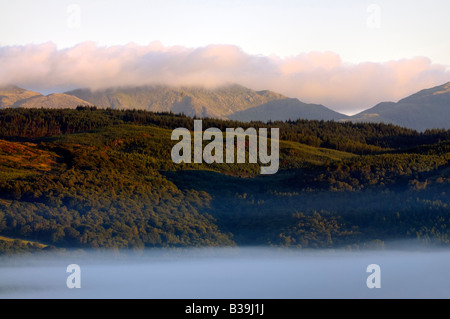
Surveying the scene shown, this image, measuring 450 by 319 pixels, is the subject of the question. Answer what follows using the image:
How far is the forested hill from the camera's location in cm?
5859

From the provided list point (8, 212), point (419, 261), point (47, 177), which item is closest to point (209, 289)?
point (419, 261)

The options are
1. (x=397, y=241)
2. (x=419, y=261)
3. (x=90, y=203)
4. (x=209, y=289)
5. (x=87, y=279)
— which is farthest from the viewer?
(x=90, y=203)

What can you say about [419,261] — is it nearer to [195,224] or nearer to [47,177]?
[195,224]

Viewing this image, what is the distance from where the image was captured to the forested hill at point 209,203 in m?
58.6

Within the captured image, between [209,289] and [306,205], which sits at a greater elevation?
[306,205]

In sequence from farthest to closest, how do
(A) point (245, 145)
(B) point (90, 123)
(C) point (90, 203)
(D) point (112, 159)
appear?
(B) point (90, 123) < (A) point (245, 145) < (D) point (112, 159) < (C) point (90, 203)

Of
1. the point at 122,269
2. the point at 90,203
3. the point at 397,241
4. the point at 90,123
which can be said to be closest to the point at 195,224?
the point at 90,203

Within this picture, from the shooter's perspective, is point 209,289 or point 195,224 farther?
point 195,224

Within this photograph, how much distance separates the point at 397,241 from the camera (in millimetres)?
57062

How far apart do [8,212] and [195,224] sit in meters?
17.8

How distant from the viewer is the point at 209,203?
2982 inches

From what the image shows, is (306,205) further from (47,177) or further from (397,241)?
(47,177)

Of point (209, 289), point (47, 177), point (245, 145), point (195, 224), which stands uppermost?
point (245, 145)

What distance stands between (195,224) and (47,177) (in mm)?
16707
